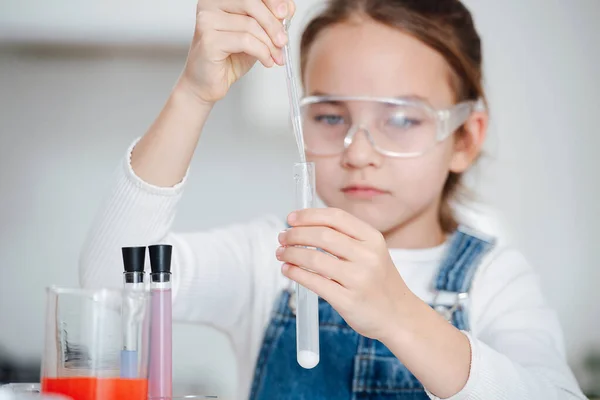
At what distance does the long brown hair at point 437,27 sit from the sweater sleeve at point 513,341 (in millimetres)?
179

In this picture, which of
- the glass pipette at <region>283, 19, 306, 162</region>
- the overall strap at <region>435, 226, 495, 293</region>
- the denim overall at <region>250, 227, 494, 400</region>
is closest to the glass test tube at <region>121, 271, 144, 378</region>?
the glass pipette at <region>283, 19, 306, 162</region>

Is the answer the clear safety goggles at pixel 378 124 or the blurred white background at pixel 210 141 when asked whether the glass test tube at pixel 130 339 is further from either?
the blurred white background at pixel 210 141

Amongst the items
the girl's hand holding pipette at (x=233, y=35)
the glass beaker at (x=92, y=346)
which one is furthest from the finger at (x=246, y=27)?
the glass beaker at (x=92, y=346)

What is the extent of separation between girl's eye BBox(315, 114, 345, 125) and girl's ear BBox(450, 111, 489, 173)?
26 cm

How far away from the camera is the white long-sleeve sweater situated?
3.23 feet

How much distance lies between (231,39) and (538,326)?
688 millimetres

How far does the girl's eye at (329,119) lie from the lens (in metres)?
1.23

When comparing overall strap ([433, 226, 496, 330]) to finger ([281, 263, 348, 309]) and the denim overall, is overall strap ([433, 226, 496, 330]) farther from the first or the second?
finger ([281, 263, 348, 309])

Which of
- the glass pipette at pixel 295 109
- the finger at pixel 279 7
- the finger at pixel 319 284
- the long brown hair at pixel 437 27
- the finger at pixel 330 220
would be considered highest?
the long brown hair at pixel 437 27

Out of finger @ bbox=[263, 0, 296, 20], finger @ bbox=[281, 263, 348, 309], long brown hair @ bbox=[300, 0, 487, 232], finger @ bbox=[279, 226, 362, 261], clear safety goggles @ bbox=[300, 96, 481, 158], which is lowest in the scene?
finger @ bbox=[281, 263, 348, 309]

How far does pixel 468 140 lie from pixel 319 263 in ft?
2.35

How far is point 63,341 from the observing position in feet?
2.08

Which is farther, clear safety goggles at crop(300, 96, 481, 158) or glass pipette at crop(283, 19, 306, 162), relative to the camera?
clear safety goggles at crop(300, 96, 481, 158)

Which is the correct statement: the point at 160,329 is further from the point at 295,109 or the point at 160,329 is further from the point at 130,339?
the point at 295,109
